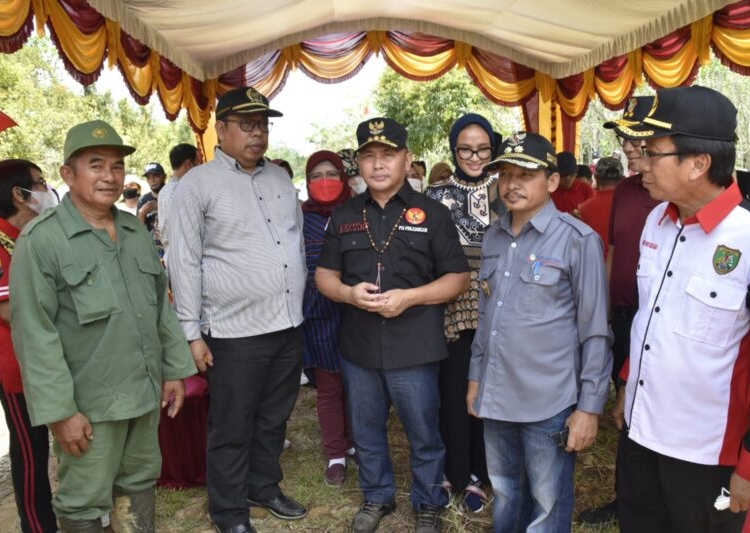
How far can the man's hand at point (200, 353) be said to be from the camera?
244 cm

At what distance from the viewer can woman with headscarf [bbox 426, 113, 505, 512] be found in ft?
8.43

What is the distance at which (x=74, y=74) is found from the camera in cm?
366

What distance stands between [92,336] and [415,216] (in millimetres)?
1356

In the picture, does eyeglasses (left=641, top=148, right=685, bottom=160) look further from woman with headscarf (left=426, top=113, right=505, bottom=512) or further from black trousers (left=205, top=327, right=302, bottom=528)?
black trousers (left=205, top=327, right=302, bottom=528)

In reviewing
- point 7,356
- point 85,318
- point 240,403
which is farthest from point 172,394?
point 7,356

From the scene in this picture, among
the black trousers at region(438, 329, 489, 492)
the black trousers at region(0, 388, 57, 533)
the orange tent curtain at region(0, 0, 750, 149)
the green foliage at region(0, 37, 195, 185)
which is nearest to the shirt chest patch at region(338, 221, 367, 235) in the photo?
the black trousers at region(438, 329, 489, 492)

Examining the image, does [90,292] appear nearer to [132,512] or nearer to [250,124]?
[132,512]

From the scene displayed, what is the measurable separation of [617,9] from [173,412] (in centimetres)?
451

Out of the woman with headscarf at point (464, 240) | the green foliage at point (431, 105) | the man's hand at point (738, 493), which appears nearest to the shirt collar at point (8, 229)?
the woman with headscarf at point (464, 240)

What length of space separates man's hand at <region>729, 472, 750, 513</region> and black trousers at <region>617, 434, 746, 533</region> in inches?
4.0

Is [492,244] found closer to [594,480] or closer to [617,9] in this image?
[594,480]

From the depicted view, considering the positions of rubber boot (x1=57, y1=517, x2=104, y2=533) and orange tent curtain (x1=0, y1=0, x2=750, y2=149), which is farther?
orange tent curtain (x1=0, y1=0, x2=750, y2=149)

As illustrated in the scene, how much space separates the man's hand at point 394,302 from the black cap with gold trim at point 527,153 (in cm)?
62

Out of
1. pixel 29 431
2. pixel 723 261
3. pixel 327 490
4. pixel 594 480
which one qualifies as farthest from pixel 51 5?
pixel 594 480
